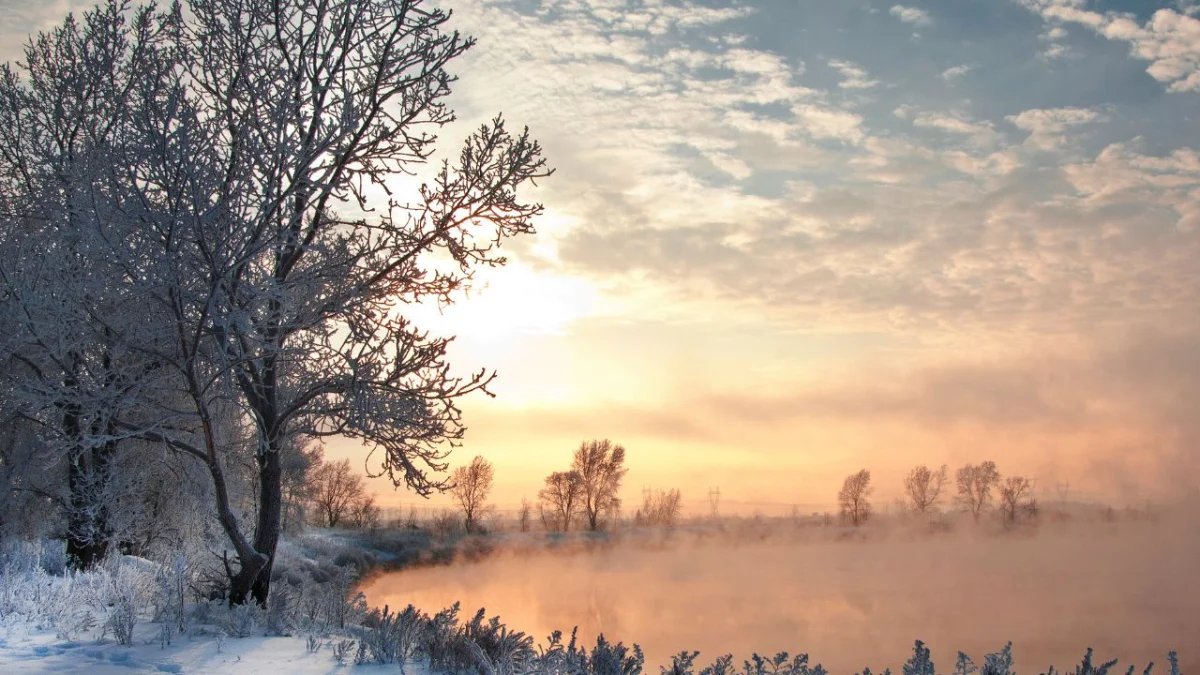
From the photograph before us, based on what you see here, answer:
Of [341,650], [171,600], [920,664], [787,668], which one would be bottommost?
[341,650]

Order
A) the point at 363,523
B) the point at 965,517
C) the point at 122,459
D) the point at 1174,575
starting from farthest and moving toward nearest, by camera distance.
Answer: the point at 965,517
the point at 363,523
the point at 1174,575
the point at 122,459

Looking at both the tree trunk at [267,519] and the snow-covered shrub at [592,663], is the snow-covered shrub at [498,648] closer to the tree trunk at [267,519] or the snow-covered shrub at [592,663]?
the snow-covered shrub at [592,663]

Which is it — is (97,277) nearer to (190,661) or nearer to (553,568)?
(190,661)

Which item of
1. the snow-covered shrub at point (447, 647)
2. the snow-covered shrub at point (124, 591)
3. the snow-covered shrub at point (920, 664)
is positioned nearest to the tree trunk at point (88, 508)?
the snow-covered shrub at point (124, 591)

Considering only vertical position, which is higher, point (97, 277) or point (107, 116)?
point (107, 116)

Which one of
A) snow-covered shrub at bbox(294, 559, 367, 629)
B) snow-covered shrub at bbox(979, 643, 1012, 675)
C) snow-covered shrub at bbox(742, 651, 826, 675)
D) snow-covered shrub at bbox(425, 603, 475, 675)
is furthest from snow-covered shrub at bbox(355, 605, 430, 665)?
snow-covered shrub at bbox(979, 643, 1012, 675)

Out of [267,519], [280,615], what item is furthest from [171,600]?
[280,615]

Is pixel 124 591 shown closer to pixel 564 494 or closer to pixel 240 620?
pixel 240 620

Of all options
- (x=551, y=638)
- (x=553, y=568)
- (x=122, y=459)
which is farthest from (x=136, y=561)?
(x=553, y=568)

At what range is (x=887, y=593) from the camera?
34688mm

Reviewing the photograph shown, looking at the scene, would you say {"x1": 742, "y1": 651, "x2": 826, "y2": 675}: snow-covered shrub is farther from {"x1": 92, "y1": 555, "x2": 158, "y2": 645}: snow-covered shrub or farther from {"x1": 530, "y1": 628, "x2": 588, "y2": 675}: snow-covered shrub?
{"x1": 92, "y1": 555, "x2": 158, "y2": 645}: snow-covered shrub

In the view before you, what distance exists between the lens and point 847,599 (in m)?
32.6

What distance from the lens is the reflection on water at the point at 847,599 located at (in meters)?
22.9

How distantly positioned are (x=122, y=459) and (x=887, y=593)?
29.8 meters
